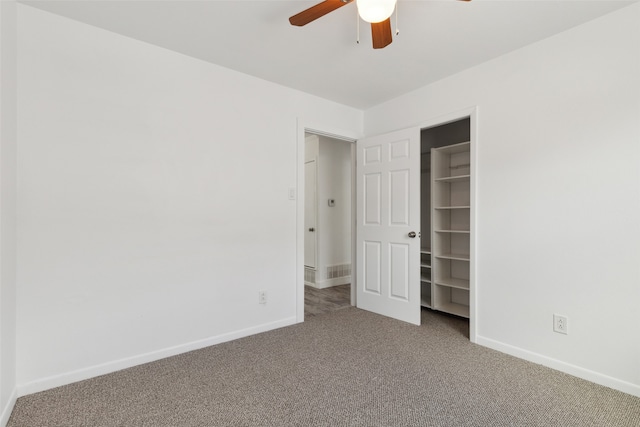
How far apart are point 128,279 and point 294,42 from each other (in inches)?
83.9

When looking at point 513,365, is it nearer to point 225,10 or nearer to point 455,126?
point 455,126

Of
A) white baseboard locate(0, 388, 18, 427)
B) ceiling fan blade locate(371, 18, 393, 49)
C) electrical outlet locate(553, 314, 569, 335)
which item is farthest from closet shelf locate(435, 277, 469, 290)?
white baseboard locate(0, 388, 18, 427)

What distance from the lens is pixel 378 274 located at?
358cm

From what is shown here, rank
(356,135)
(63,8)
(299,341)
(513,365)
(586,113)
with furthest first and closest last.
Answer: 1. (356,135)
2. (299,341)
3. (513,365)
4. (586,113)
5. (63,8)

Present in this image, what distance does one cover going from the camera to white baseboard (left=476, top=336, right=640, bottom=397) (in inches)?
79.9

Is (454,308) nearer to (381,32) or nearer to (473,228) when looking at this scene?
(473,228)

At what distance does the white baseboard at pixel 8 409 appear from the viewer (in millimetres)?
1648

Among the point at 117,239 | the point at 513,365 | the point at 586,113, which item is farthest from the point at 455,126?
the point at 117,239

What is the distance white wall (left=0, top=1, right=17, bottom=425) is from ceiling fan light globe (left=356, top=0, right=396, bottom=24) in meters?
1.86

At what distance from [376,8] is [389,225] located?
227 cm

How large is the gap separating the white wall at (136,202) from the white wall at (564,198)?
1.87 meters

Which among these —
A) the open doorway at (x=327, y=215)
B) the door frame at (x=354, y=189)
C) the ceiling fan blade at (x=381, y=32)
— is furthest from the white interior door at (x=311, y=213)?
the ceiling fan blade at (x=381, y=32)

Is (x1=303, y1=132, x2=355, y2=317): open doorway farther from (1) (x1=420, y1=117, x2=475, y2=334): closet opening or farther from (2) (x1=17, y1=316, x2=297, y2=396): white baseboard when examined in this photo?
(2) (x1=17, y1=316, x2=297, y2=396): white baseboard

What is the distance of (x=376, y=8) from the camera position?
1518 mm
